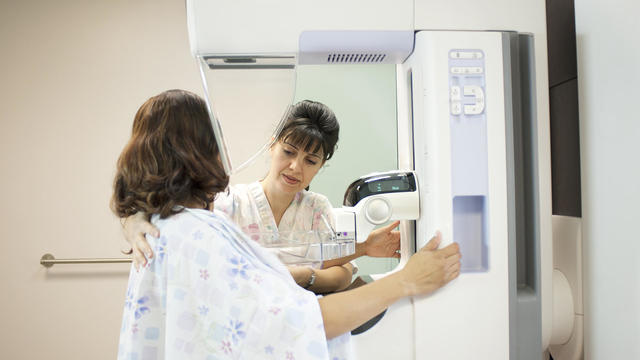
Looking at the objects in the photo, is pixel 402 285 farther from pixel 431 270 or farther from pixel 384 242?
pixel 384 242

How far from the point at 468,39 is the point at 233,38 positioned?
1.60 ft

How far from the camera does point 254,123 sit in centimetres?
74

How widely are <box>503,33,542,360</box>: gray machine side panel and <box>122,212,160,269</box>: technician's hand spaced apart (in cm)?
71

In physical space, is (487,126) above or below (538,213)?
above

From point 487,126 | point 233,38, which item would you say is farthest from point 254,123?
point 487,126

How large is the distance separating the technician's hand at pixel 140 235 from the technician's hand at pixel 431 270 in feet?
1.61

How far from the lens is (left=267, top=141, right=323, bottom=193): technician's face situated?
973 millimetres

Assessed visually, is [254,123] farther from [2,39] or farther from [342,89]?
[2,39]

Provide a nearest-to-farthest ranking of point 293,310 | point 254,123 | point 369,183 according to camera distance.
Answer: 1. point 293,310
2. point 254,123
3. point 369,183

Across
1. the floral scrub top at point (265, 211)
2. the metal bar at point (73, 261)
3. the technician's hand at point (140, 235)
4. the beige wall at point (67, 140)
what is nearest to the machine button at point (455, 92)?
the floral scrub top at point (265, 211)

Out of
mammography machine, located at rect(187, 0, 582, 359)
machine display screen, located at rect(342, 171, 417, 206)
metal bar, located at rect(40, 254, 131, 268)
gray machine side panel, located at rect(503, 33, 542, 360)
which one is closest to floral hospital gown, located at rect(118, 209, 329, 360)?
mammography machine, located at rect(187, 0, 582, 359)

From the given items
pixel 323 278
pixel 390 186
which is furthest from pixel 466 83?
pixel 323 278

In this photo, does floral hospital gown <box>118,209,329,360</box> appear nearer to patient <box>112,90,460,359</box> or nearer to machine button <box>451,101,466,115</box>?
patient <box>112,90,460,359</box>

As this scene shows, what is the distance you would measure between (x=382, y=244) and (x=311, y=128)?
0.35 metres
